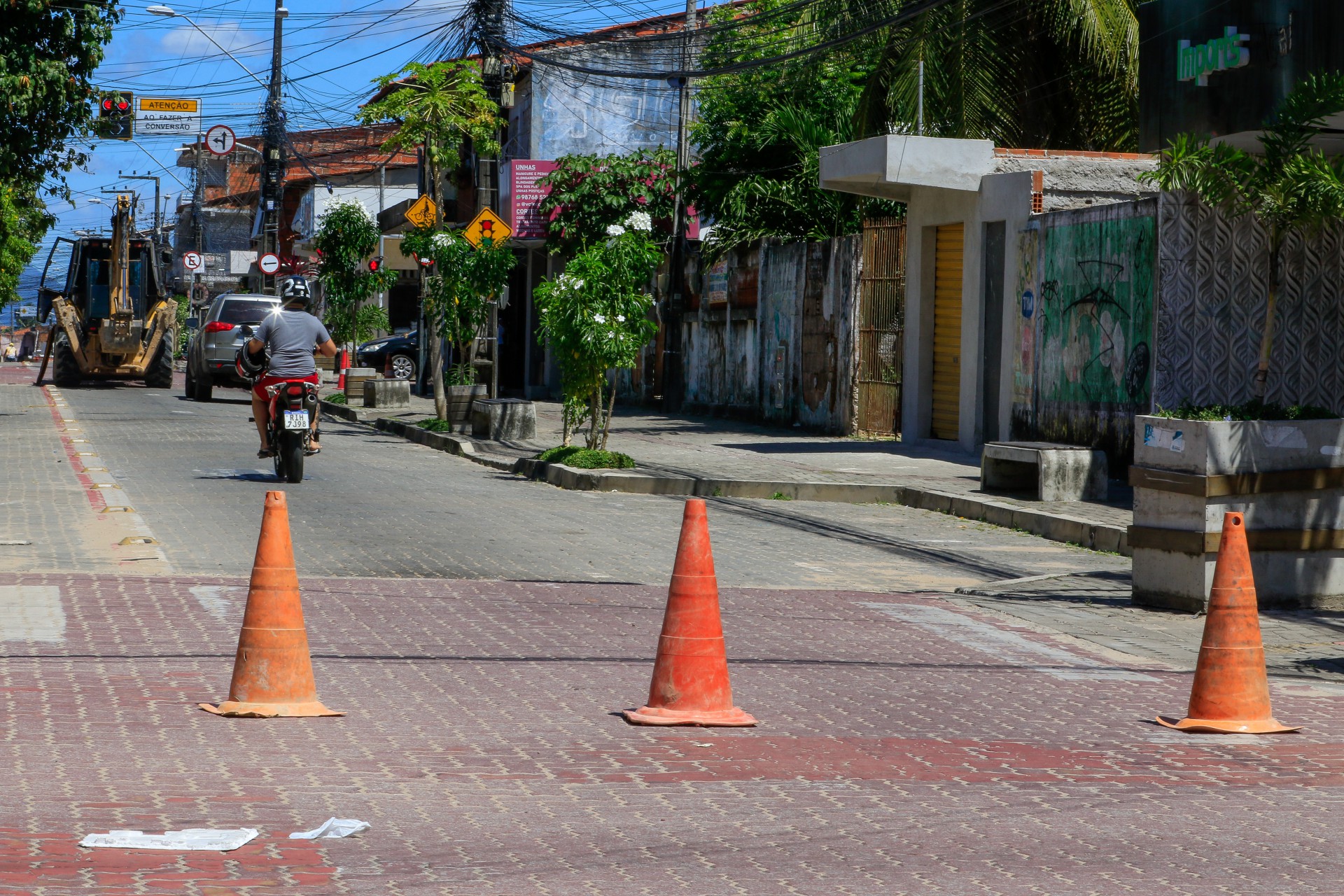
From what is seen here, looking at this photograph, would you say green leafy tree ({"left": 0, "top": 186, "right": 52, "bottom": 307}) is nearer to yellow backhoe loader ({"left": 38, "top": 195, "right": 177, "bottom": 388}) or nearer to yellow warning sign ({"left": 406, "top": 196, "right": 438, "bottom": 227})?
yellow backhoe loader ({"left": 38, "top": 195, "right": 177, "bottom": 388})

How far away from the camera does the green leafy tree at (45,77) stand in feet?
67.2

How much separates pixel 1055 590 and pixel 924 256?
1141 cm

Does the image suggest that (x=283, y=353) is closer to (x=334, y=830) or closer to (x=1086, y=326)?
(x=1086, y=326)

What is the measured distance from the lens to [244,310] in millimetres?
32312

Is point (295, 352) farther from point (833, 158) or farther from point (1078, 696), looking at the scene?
point (1078, 696)

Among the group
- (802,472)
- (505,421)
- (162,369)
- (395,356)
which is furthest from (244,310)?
(802,472)

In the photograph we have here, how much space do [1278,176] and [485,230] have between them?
523 inches

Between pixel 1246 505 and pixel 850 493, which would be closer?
pixel 1246 505

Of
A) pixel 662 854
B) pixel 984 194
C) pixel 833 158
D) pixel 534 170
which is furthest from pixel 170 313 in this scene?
pixel 662 854

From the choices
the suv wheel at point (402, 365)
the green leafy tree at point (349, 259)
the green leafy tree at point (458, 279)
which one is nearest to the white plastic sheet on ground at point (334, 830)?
the green leafy tree at point (458, 279)

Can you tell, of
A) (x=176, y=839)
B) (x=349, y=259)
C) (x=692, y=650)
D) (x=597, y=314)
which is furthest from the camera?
(x=349, y=259)

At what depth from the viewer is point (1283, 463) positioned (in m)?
9.34

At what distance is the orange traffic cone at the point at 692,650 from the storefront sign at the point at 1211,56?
10423 mm

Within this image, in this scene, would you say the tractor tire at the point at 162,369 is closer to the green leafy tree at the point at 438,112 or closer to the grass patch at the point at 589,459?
the green leafy tree at the point at 438,112
